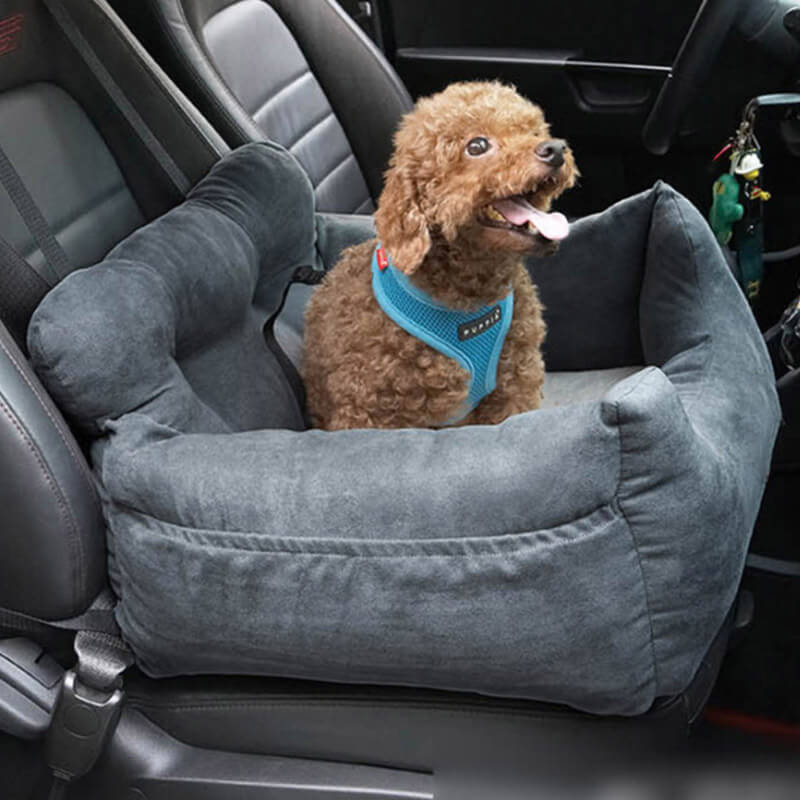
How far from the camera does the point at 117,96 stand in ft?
4.65

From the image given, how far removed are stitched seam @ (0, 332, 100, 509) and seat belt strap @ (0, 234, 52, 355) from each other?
0.40 feet

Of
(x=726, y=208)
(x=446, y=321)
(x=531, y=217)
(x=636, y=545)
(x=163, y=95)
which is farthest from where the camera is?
(x=726, y=208)

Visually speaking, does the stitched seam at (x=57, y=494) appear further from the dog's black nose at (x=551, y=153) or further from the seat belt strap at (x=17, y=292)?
the dog's black nose at (x=551, y=153)

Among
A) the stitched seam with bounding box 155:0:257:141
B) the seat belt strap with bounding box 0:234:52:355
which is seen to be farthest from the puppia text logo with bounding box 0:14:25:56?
the stitched seam with bounding box 155:0:257:141

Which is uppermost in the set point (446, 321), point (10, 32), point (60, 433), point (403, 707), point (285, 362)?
point (10, 32)

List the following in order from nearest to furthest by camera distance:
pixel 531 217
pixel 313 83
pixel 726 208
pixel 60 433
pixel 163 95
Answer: pixel 60 433 < pixel 531 217 < pixel 163 95 < pixel 726 208 < pixel 313 83

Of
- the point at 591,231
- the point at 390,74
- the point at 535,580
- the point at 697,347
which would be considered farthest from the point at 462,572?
the point at 390,74

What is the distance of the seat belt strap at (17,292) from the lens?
1.14m

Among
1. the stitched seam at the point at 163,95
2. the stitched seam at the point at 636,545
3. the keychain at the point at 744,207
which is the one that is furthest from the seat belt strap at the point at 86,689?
the keychain at the point at 744,207

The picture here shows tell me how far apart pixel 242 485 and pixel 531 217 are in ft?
1.46

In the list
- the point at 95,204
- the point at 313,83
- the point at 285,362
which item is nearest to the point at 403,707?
the point at 285,362

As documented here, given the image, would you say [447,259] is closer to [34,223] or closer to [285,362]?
[285,362]

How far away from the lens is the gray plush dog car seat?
93 cm

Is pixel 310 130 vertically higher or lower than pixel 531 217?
lower
